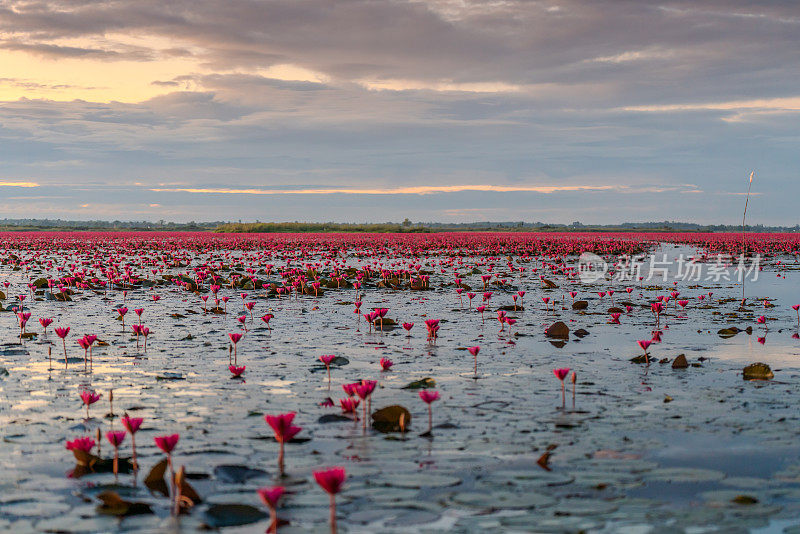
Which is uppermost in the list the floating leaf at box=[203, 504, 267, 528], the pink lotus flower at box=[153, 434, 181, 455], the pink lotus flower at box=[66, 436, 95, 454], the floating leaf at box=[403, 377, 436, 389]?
the pink lotus flower at box=[153, 434, 181, 455]

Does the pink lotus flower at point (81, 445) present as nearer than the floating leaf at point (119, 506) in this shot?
No

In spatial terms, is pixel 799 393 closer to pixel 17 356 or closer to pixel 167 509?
pixel 167 509

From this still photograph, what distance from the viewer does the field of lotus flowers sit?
160 inches

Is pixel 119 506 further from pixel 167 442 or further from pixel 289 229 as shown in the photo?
pixel 289 229

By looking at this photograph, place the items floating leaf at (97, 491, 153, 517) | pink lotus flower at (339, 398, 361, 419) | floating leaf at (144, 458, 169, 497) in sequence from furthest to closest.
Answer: pink lotus flower at (339, 398, 361, 419), floating leaf at (144, 458, 169, 497), floating leaf at (97, 491, 153, 517)

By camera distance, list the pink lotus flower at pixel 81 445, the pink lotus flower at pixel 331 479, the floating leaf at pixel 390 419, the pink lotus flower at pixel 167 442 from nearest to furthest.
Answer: the pink lotus flower at pixel 331 479
the pink lotus flower at pixel 167 442
the pink lotus flower at pixel 81 445
the floating leaf at pixel 390 419

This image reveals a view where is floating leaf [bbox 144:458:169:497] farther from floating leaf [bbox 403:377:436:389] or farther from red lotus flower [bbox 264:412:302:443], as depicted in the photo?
floating leaf [bbox 403:377:436:389]

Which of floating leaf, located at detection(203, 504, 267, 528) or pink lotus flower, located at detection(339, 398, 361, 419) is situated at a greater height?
pink lotus flower, located at detection(339, 398, 361, 419)

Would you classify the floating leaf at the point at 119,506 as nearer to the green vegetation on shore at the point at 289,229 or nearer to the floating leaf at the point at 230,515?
the floating leaf at the point at 230,515

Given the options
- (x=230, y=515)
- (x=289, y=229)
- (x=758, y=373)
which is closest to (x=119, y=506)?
(x=230, y=515)

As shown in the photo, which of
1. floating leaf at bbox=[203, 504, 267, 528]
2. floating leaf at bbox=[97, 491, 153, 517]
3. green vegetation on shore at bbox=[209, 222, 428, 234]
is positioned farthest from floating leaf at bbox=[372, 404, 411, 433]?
green vegetation on shore at bbox=[209, 222, 428, 234]

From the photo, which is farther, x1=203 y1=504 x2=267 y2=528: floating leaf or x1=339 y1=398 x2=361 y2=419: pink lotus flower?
x1=339 y1=398 x2=361 y2=419: pink lotus flower

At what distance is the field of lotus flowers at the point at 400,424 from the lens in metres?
4.07

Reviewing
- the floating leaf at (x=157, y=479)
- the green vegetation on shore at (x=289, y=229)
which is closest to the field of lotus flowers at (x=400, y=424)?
the floating leaf at (x=157, y=479)
